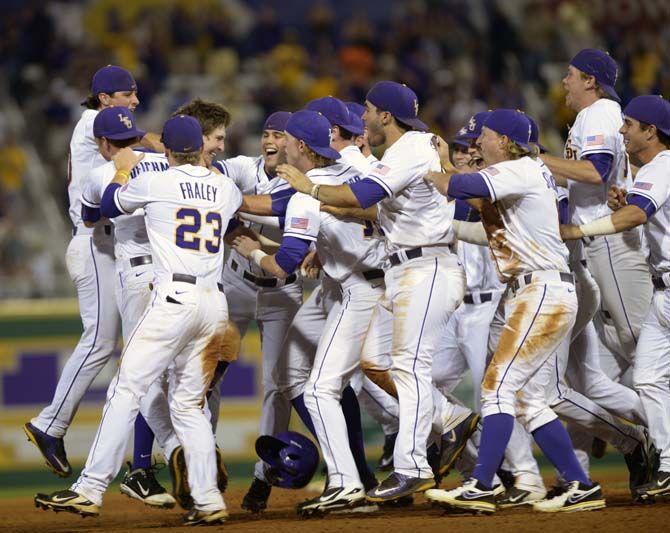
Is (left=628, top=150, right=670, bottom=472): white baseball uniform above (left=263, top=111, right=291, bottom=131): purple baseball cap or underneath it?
underneath

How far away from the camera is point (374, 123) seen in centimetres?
677

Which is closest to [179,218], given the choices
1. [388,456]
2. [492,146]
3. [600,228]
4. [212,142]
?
[212,142]

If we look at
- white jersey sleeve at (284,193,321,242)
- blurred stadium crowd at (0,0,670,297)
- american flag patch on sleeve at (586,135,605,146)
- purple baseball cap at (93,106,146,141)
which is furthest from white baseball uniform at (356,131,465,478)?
blurred stadium crowd at (0,0,670,297)

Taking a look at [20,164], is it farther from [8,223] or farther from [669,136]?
[669,136]

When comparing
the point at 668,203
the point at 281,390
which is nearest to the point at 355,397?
the point at 281,390

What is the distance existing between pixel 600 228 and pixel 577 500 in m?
1.49

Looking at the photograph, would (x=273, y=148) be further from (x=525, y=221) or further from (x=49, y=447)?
(x=49, y=447)

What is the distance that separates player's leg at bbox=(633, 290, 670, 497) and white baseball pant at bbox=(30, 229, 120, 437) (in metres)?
3.29

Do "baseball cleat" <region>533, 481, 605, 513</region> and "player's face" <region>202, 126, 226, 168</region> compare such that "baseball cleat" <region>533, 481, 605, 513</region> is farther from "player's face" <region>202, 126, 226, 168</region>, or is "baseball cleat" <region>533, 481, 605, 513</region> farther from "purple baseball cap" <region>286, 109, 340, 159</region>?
"player's face" <region>202, 126, 226, 168</region>

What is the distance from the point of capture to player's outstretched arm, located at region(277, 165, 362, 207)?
6281mm

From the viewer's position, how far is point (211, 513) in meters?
6.37

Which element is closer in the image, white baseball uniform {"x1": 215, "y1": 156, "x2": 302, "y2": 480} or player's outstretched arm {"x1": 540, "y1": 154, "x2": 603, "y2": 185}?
player's outstretched arm {"x1": 540, "y1": 154, "x2": 603, "y2": 185}

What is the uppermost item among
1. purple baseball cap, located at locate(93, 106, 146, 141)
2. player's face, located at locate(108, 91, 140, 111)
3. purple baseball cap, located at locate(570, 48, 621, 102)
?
player's face, located at locate(108, 91, 140, 111)

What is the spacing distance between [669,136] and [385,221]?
1.76 meters
